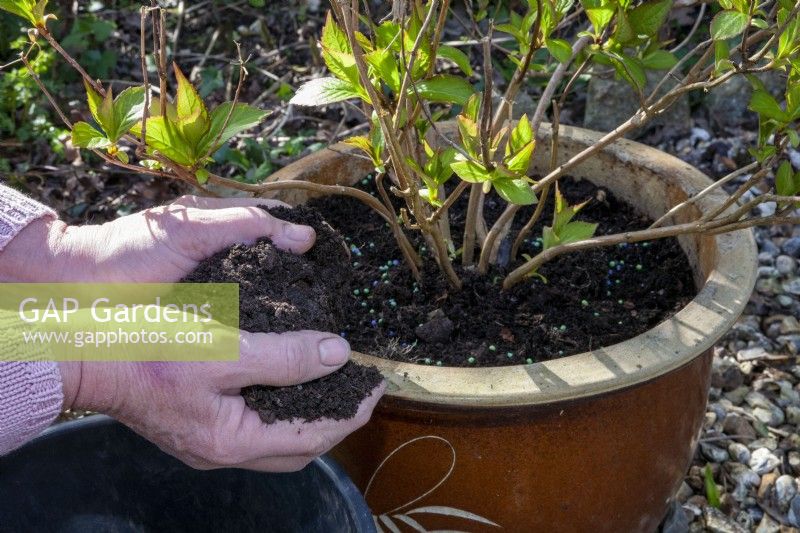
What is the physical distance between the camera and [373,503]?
5.08 ft

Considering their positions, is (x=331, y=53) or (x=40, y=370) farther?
(x=331, y=53)

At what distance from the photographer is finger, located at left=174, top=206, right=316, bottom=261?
1390 mm

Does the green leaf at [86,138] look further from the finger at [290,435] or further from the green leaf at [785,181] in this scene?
the green leaf at [785,181]

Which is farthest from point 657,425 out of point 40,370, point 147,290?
point 40,370

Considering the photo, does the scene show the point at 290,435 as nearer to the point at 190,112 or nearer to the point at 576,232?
the point at 190,112

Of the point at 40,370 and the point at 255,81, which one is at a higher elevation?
the point at 40,370

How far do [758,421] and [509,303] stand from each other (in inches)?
36.3

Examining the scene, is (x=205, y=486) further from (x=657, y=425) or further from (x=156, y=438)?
(x=657, y=425)

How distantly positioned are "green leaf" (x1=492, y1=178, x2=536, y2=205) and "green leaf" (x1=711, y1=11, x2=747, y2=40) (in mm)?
347

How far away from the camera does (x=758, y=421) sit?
2242mm

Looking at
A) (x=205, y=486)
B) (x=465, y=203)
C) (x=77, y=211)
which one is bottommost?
(x=77, y=211)

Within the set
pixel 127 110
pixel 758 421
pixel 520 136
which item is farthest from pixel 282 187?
pixel 758 421

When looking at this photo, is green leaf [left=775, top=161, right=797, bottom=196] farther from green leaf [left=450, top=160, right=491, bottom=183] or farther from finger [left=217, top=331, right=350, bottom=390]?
finger [left=217, top=331, right=350, bottom=390]

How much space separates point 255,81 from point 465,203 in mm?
1665
